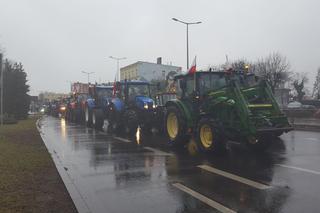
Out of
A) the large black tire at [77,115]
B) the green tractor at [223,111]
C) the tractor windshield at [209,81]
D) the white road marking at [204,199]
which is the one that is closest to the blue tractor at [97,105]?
the large black tire at [77,115]

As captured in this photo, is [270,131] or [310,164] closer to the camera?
[310,164]

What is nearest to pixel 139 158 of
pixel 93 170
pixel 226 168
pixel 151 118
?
pixel 93 170

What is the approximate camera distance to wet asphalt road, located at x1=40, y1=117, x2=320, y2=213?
7215 millimetres

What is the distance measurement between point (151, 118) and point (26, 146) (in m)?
6.38

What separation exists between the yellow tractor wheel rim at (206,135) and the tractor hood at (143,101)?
22.5 ft

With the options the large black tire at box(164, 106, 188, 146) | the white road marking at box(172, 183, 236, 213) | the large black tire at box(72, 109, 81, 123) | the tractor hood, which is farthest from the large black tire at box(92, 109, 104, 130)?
the white road marking at box(172, 183, 236, 213)

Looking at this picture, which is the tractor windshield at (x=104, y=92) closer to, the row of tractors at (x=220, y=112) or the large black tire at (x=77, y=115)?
the large black tire at (x=77, y=115)

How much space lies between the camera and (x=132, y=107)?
824 inches

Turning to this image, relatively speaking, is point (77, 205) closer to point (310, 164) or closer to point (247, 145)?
point (310, 164)

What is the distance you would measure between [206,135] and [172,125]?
9.19ft

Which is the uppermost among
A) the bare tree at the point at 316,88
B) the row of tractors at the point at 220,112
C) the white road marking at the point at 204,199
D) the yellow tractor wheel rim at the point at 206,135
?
the bare tree at the point at 316,88

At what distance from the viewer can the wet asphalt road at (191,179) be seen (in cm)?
721

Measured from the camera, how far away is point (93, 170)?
1080cm

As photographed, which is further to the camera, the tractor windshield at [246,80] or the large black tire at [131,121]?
the large black tire at [131,121]
